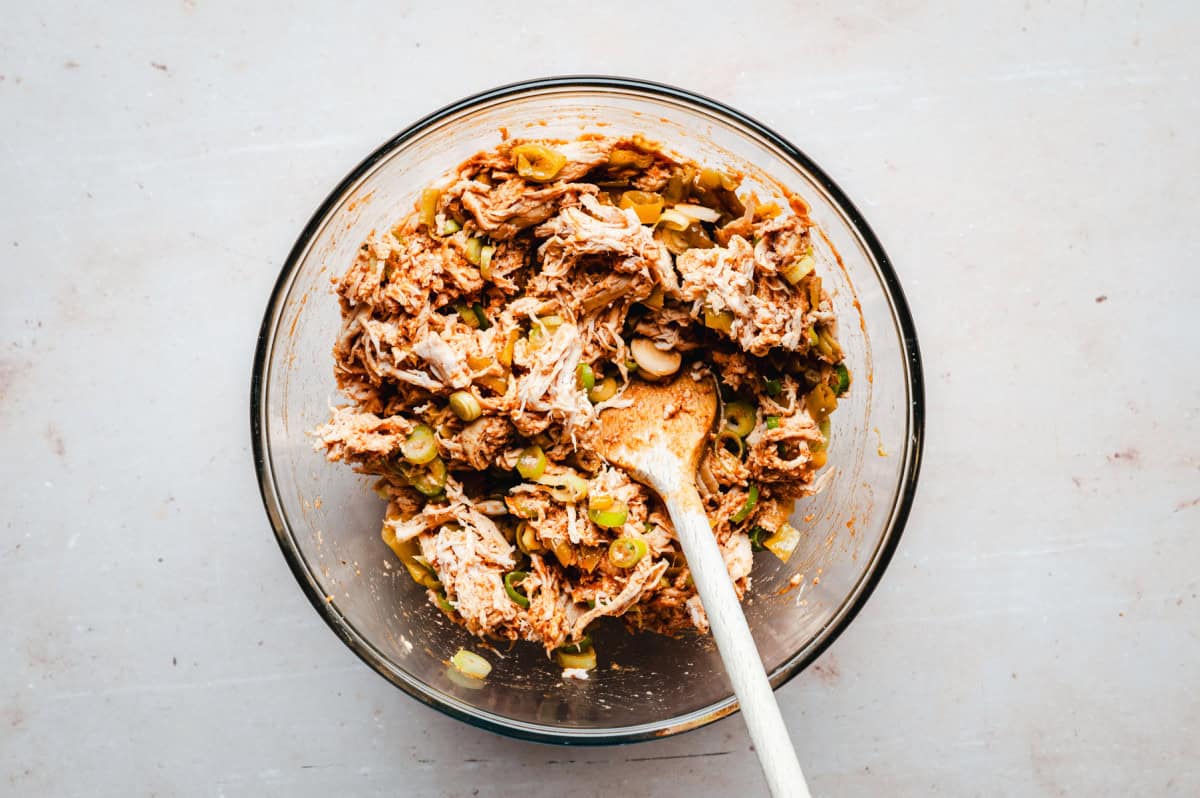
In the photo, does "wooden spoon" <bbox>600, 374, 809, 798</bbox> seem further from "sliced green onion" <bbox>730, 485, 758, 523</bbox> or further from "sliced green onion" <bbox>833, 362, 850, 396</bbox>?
"sliced green onion" <bbox>833, 362, 850, 396</bbox>

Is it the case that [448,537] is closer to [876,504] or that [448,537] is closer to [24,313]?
[876,504]

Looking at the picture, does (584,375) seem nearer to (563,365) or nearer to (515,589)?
(563,365)

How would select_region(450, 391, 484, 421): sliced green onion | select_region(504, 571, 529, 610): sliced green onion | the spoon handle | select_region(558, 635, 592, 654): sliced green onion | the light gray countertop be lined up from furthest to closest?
the light gray countertop
select_region(558, 635, 592, 654): sliced green onion
select_region(504, 571, 529, 610): sliced green onion
select_region(450, 391, 484, 421): sliced green onion
the spoon handle

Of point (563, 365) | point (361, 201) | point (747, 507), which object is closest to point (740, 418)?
point (747, 507)

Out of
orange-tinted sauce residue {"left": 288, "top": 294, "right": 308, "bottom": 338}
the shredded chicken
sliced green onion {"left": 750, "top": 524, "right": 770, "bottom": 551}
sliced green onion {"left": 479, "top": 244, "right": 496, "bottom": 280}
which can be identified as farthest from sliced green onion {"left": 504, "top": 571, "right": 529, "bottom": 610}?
orange-tinted sauce residue {"left": 288, "top": 294, "right": 308, "bottom": 338}

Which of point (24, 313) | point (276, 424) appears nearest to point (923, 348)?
point (276, 424)

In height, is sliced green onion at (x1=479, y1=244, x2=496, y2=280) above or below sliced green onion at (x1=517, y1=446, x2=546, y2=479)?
above

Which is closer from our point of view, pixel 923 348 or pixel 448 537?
pixel 448 537
